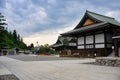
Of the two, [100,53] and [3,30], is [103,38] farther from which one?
[3,30]

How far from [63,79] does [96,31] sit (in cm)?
2444

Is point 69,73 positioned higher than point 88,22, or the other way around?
point 88,22

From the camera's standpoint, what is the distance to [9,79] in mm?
9359


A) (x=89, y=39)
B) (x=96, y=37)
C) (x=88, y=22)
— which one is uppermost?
(x=88, y=22)

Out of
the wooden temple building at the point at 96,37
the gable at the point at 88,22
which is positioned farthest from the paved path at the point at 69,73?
the gable at the point at 88,22

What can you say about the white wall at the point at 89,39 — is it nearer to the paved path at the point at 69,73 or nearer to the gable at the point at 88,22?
the gable at the point at 88,22

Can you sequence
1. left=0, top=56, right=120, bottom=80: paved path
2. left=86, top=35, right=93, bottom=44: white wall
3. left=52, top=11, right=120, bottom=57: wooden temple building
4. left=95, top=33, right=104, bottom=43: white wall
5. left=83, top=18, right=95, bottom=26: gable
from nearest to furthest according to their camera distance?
left=0, top=56, right=120, bottom=80: paved path, left=52, top=11, right=120, bottom=57: wooden temple building, left=95, top=33, right=104, bottom=43: white wall, left=86, top=35, right=93, bottom=44: white wall, left=83, top=18, right=95, bottom=26: gable

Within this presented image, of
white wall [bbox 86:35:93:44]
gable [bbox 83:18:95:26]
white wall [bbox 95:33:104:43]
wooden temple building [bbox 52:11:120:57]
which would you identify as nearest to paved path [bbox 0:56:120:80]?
wooden temple building [bbox 52:11:120:57]

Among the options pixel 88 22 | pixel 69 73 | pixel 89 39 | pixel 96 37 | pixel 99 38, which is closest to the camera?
pixel 69 73

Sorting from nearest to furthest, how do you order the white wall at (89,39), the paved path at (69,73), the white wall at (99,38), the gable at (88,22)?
1. the paved path at (69,73)
2. the white wall at (99,38)
3. the white wall at (89,39)
4. the gable at (88,22)

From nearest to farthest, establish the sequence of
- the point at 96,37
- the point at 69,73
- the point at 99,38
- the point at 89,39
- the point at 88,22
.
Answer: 1. the point at 69,73
2. the point at 99,38
3. the point at 96,37
4. the point at 89,39
5. the point at 88,22

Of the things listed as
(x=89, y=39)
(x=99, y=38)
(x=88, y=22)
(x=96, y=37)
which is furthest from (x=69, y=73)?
(x=88, y=22)

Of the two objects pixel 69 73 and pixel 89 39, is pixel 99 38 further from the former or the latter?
pixel 69 73

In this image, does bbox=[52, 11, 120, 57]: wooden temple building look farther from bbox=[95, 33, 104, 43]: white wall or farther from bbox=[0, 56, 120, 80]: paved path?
bbox=[0, 56, 120, 80]: paved path
